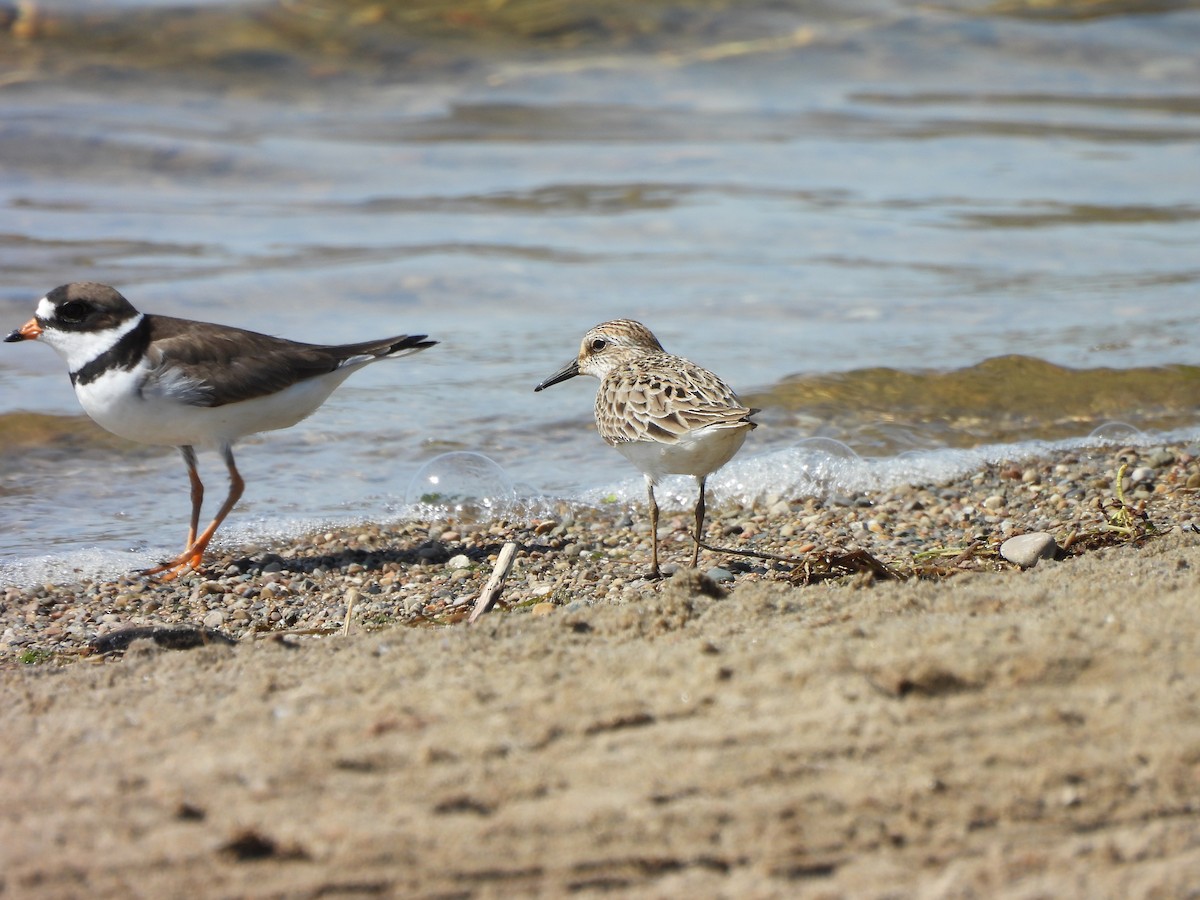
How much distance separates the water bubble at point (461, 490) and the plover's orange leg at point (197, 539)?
76cm

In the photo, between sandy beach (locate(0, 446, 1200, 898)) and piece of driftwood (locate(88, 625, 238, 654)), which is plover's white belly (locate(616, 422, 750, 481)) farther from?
piece of driftwood (locate(88, 625, 238, 654))

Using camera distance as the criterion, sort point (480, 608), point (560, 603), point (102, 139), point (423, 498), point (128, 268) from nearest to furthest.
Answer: point (480, 608) < point (560, 603) < point (423, 498) < point (128, 268) < point (102, 139)

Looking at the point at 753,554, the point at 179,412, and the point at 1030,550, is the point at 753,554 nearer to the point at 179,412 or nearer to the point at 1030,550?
the point at 1030,550

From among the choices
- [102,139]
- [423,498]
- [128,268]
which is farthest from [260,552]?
[102,139]

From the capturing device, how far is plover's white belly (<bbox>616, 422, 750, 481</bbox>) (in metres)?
4.74

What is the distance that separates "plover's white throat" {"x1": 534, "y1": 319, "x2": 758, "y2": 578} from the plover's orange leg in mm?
1665

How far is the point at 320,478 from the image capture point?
21.0ft

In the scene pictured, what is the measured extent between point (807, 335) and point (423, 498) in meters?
3.67

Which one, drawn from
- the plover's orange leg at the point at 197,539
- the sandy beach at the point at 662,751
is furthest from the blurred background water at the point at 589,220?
the sandy beach at the point at 662,751

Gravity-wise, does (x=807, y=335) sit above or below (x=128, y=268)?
below

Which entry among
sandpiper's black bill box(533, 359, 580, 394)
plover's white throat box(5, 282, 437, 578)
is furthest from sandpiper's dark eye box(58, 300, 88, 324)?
sandpiper's black bill box(533, 359, 580, 394)

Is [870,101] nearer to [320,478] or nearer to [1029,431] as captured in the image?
[1029,431]

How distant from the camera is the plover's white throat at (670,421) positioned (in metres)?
4.77

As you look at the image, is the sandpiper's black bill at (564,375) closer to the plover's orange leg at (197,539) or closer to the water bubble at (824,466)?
the water bubble at (824,466)
